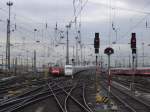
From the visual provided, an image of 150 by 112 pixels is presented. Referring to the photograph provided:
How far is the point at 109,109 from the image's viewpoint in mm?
23641

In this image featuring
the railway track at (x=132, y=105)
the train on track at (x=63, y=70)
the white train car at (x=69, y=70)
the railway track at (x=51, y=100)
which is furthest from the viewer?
the train on track at (x=63, y=70)

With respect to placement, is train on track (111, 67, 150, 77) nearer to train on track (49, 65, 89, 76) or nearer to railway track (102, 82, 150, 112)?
train on track (49, 65, 89, 76)

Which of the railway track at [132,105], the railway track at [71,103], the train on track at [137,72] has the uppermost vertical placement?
the train on track at [137,72]

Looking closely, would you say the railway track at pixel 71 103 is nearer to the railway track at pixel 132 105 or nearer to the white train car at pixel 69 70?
the railway track at pixel 132 105

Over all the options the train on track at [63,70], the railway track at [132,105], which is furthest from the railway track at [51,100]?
the train on track at [63,70]

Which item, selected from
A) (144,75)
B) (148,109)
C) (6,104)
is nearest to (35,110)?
(6,104)

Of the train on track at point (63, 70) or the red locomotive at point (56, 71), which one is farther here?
the red locomotive at point (56, 71)

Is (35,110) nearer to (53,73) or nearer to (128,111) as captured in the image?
(128,111)

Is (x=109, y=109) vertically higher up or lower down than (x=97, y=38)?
lower down

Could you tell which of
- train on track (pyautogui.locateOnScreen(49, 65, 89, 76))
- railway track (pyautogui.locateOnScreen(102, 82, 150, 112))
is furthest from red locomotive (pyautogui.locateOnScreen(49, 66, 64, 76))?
railway track (pyautogui.locateOnScreen(102, 82, 150, 112))

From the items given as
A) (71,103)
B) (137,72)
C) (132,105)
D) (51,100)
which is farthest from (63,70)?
(132,105)

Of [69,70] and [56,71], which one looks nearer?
[69,70]

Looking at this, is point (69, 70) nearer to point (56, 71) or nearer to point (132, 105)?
point (56, 71)

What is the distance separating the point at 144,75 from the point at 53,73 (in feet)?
64.0
